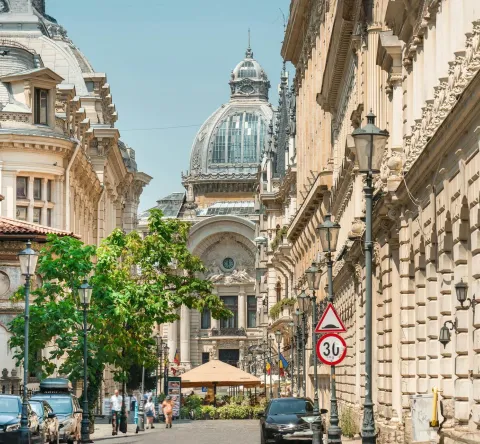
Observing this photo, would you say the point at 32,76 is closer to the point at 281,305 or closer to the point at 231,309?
the point at 281,305

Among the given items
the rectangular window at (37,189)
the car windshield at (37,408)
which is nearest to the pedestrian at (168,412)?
the rectangular window at (37,189)

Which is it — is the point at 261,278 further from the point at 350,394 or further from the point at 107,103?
the point at 350,394

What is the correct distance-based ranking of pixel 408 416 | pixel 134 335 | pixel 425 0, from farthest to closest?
pixel 134 335 < pixel 408 416 < pixel 425 0

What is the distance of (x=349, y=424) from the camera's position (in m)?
42.0

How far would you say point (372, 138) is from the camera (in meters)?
21.8

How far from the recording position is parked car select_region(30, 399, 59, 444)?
34969 millimetres

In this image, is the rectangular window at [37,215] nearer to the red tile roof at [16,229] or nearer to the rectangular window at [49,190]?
the rectangular window at [49,190]

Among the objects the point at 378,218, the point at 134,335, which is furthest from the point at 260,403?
the point at 378,218

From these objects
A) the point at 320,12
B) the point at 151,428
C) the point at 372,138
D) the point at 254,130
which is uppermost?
the point at 254,130

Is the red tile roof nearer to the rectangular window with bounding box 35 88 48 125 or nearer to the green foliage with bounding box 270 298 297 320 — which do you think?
the rectangular window with bounding box 35 88 48 125

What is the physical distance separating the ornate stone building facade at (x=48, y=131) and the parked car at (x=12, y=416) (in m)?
30.3

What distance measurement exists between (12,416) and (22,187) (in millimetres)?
42499

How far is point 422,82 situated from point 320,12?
43.7m

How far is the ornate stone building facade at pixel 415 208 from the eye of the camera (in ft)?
69.5
